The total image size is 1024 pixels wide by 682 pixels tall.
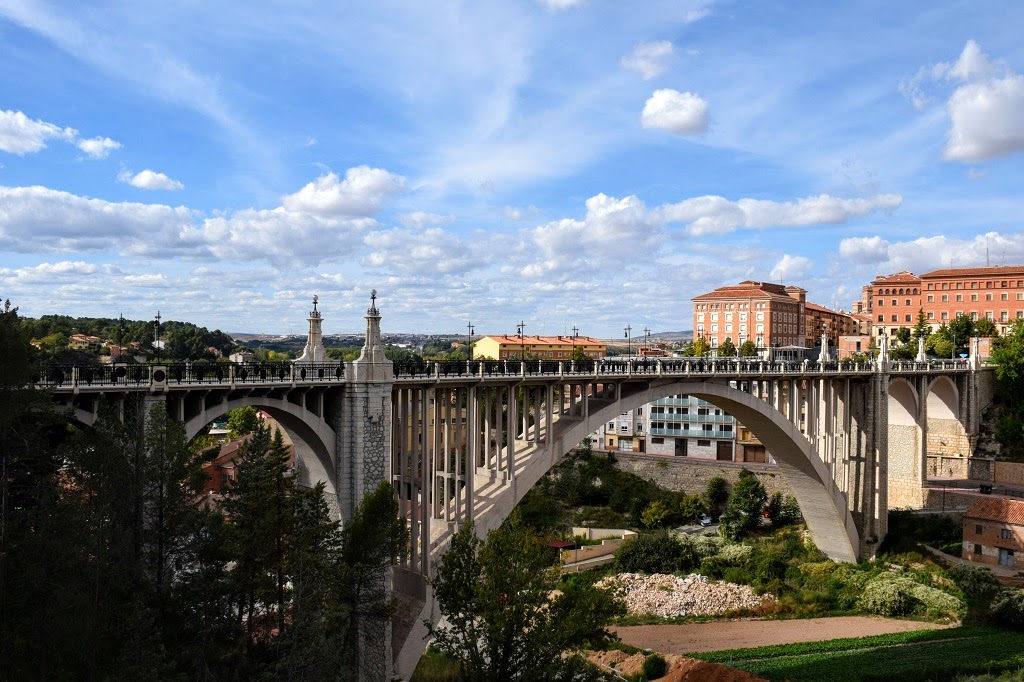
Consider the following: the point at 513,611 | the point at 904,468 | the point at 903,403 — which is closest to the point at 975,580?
the point at 904,468

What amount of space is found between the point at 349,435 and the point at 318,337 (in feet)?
19.2

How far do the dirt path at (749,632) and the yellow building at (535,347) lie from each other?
60.2m

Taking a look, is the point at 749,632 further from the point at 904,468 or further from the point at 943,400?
the point at 943,400

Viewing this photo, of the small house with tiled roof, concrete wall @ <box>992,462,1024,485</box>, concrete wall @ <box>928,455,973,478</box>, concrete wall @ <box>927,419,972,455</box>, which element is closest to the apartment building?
concrete wall @ <box>928,455,973,478</box>

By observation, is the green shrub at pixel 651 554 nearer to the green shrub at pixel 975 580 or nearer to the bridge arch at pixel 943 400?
the green shrub at pixel 975 580

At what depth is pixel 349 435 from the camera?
2625cm

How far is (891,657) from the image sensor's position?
1428 inches

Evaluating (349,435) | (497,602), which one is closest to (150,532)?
(349,435)

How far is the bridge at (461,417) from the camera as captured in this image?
2359 cm

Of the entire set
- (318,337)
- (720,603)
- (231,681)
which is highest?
(318,337)

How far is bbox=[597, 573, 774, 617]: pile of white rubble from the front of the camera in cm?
4772

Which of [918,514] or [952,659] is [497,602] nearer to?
[952,659]

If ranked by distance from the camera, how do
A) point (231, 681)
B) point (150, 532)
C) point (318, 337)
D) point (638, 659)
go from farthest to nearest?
point (638, 659)
point (318, 337)
point (150, 532)
point (231, 681)

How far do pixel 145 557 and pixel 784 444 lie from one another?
3672 cm
